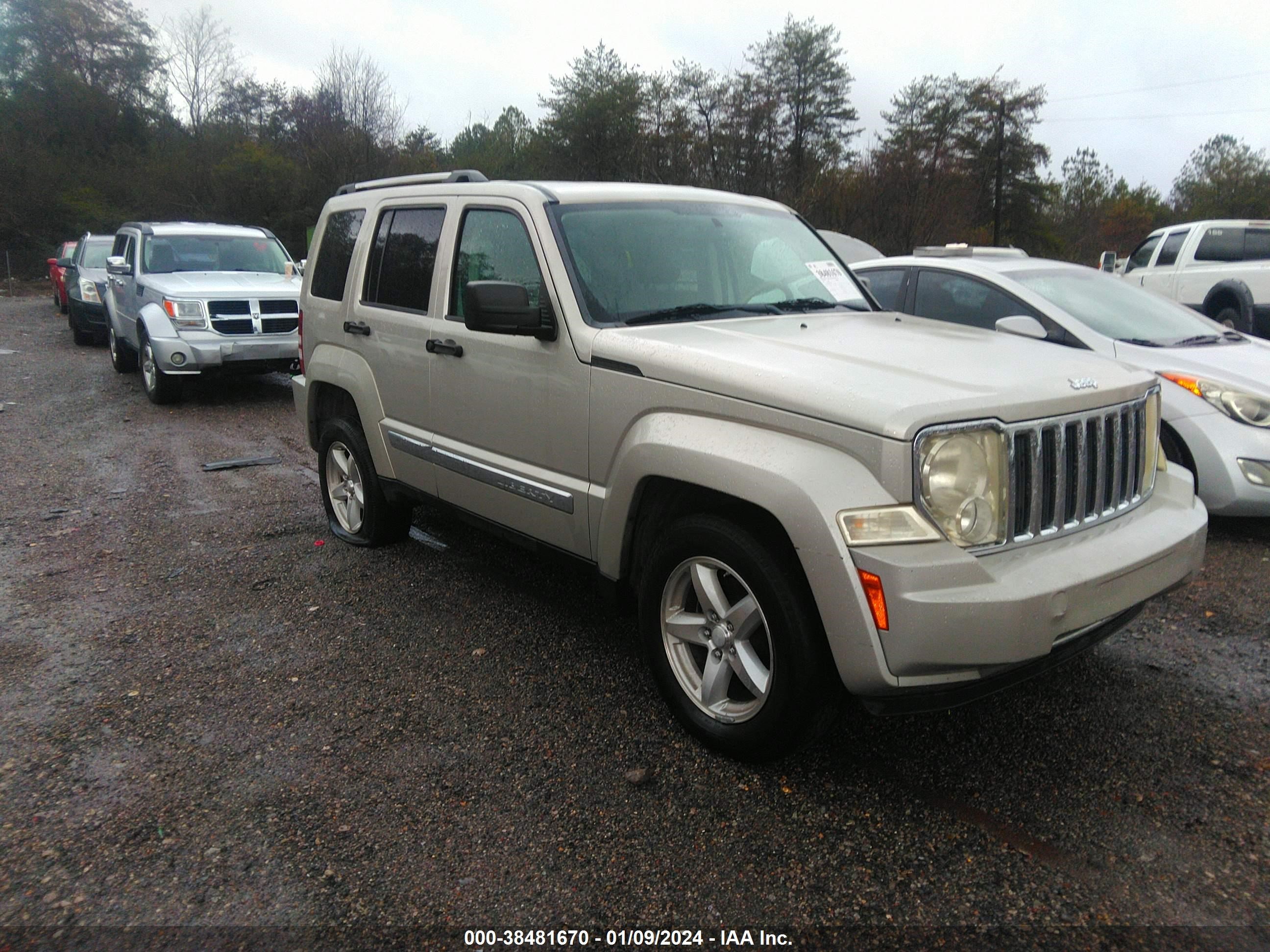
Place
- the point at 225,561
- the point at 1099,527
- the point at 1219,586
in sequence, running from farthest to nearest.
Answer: the point at 225,561
the point at 1219,586
the point at 1099,527

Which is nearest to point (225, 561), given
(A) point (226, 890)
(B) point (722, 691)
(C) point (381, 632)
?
(C) point (381, 632)

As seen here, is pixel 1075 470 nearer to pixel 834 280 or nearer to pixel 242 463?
pixel 834 280

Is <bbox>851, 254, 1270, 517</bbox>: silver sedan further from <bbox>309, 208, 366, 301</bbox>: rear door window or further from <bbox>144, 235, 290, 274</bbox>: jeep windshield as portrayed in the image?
<bbox>144, 235, 290, 274</bbox>: jeep windshield

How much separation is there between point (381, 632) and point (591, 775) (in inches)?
64.6

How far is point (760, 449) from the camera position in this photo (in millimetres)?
2875

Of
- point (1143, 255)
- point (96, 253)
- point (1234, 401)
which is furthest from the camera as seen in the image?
point (96, 253)

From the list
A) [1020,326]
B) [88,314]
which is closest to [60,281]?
[88,314]

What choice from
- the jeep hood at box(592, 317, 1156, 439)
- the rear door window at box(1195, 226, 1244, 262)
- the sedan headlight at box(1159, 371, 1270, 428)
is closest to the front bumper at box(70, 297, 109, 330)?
the jeep hood at box(592, 317, 1156, 439)

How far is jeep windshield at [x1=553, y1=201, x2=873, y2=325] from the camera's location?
3777 mm

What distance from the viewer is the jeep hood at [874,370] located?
2713 millimetres

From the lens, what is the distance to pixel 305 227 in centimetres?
3750

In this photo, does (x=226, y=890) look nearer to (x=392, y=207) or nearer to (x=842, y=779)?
(x=842, y=779)

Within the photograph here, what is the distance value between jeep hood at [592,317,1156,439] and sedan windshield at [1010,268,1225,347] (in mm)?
2766

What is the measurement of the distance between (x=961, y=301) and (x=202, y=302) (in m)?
8.02
